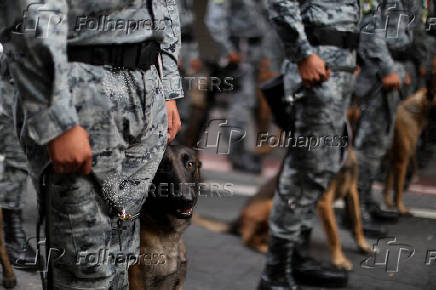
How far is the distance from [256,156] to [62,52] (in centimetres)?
538

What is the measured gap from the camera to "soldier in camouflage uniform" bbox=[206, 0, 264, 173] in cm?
641

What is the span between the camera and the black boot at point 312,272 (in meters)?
3.32

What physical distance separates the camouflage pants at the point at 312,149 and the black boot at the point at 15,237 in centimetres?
160

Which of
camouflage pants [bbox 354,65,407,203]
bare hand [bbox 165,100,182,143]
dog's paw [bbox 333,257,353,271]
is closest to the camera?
bare hand [bbox 165,100,182,143]

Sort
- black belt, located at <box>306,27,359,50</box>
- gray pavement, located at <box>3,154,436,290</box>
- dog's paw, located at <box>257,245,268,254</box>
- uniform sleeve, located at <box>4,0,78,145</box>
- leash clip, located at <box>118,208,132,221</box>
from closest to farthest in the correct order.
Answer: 1. uniform sleeve, located at <box>4,0,78,145</box>
2. leash clip, located at <box>118,208,132,221</box>
3. black belt, located at <box>306,27,359,50</box>
4. gray pavement, located at <box>3,154,436,290</box>
5. dog's paw, located at <box>257,245,268,254</box>

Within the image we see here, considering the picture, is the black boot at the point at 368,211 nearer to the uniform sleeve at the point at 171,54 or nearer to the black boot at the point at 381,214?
the black boot at the point at 381,214

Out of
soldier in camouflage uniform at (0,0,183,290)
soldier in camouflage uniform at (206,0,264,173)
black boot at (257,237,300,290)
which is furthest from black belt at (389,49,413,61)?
soldier in camouflage uniform at (0,0,183,290)

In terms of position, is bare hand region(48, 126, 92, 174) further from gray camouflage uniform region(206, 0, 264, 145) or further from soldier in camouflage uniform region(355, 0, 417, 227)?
gray camouflage uniform region(206, 0, 264, 145)

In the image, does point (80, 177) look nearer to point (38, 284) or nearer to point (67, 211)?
point (67, 211)

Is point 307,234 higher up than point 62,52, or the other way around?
point 62,52

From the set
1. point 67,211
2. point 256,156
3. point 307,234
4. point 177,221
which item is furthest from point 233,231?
point 67,211

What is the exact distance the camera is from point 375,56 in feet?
12.5

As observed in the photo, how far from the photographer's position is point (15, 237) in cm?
333

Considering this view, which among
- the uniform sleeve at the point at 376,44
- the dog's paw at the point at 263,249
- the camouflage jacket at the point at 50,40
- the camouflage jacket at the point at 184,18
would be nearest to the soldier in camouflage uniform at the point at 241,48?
the camouflage jacket at the point at 184,18
